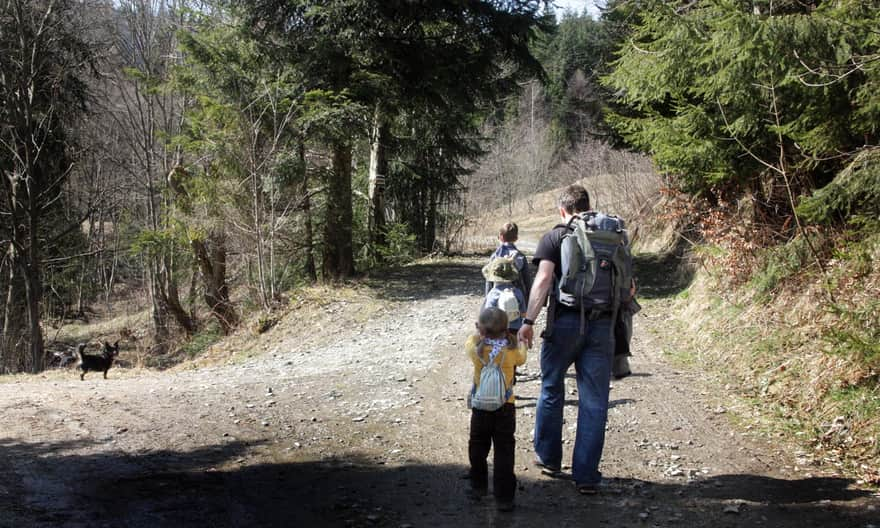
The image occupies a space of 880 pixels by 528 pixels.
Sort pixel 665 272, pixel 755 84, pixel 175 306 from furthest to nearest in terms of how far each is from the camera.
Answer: pixel 175 306 → pixel 665 272 → pixel 755 84

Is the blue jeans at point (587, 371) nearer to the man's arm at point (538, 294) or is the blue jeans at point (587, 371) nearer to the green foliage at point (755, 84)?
the man's arm at point (538, 294)

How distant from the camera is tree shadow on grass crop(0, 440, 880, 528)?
443cm

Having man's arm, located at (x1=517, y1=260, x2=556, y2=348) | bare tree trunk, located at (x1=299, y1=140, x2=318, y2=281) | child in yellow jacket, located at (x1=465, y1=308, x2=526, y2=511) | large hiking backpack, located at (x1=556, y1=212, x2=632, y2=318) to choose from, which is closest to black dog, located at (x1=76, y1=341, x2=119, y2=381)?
bare tree trunk, located at (x1=299, y1=140, x2=318, y2=281)

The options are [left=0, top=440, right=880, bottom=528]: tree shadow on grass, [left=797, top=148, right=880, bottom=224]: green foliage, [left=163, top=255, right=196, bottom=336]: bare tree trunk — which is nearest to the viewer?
[left=0, top=440, right=880, bottom=528]: tree shadow on grass

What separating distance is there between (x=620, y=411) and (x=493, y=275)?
1.95m

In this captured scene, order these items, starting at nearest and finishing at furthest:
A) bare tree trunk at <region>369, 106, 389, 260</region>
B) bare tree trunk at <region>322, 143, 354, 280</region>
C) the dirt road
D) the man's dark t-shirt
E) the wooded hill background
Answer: the dirt road, the man's dark t-shirt, the wooded hill background, bare tree trunk at <region>322, 143, 354, 280</region>, bare tree trunk at <region>369, 106, 389, 260</region>

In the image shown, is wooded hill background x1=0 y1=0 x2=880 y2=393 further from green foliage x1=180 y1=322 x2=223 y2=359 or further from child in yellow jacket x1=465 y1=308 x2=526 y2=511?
child in yellow jacket x1=465 y1=308 x2=526 y2=511

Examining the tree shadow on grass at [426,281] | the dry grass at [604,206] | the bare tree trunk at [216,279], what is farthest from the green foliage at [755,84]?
the bare tree trunk at [216,279]

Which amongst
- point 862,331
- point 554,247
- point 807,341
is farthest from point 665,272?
point 554,247

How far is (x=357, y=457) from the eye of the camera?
5.86m

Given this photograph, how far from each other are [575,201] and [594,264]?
51cm

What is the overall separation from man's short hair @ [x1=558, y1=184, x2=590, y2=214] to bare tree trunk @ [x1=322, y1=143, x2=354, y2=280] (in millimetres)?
11319

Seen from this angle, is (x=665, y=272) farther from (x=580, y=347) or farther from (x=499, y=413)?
(x=499, y=413)

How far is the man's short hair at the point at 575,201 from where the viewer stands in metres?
4.99
